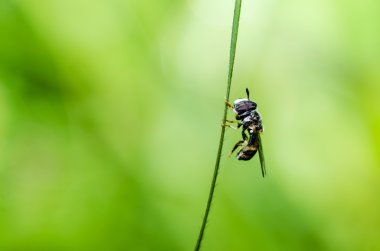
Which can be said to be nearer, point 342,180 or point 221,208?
point 221,208

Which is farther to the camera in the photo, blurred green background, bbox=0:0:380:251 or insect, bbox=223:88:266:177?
blurred green background, bbox=0:0:380:251

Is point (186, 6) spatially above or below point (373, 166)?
above

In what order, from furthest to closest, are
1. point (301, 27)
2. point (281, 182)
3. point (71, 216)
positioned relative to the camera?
point (301, 27) → point (281, 182) → point (71, 216)

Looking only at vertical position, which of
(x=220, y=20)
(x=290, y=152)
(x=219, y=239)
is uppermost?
(x=220, y=20)

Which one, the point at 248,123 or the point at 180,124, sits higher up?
the point at 248,123

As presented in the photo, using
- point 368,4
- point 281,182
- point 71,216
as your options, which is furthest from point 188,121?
point 368,4

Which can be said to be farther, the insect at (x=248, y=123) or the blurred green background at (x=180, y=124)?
the blurred green background at (x=180, y=124)

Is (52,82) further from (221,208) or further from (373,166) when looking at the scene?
(373,166)

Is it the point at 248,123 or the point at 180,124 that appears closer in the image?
the point at 248,123
